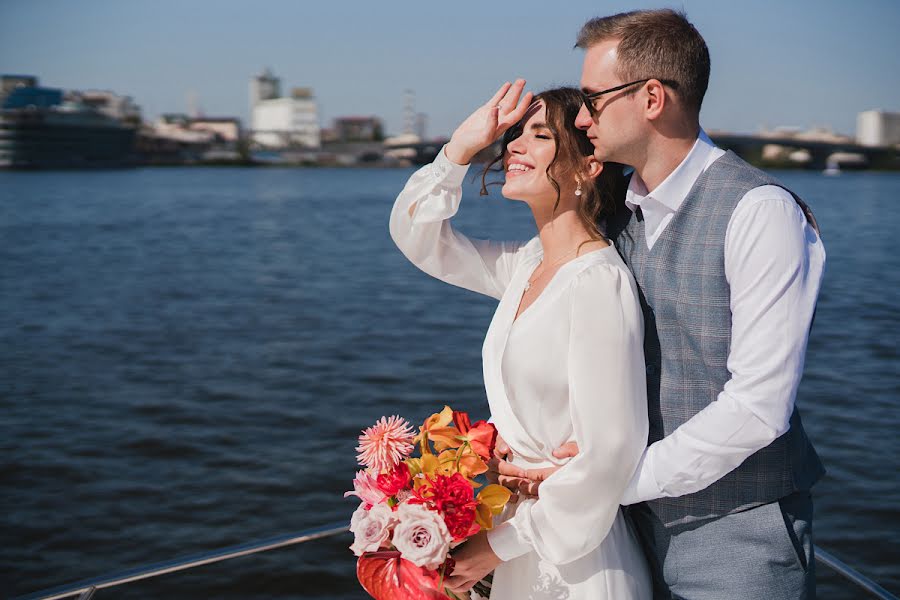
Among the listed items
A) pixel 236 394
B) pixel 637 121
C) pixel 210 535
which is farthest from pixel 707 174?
pixel 236 394

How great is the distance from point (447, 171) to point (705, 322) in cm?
67

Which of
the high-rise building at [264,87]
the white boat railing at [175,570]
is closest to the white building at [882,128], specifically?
the white boat railing at [175,570]

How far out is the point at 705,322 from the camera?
1576mm

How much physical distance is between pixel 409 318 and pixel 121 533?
7.78 metres

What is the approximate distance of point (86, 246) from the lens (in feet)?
79.9

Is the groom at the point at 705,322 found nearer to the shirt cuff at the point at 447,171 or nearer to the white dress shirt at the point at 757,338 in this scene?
the white dress shirt at the point at 757,338

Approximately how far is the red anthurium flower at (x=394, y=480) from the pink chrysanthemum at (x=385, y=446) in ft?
0.05

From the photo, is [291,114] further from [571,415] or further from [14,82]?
[571,415]

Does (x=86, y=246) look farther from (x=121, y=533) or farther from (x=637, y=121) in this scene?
(x=637, y=121)

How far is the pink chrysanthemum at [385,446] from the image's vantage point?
5.71 ft

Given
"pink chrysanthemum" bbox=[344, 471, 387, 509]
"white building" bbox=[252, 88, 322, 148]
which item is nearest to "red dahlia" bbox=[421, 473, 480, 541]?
"pink chrysanthemum" bbox=[344, 471, 387, 509]

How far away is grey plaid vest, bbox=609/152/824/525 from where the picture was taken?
1567 mm

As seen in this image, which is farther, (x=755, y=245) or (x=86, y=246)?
(x=86, y=246)

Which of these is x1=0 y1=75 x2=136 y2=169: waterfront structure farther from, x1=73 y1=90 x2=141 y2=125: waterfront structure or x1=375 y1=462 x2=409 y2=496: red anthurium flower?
x1=375 y1=462 x2=409 y2=496: red anthurium flower
